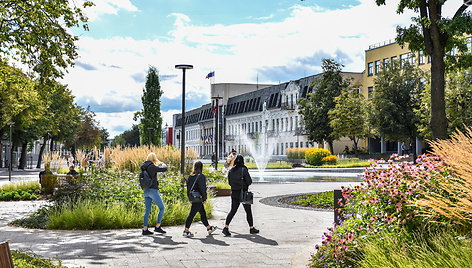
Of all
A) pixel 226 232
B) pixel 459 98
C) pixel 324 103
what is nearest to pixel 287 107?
pixel 324 103

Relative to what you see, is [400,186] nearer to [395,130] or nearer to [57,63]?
[57,63]

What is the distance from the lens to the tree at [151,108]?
83.8 meters

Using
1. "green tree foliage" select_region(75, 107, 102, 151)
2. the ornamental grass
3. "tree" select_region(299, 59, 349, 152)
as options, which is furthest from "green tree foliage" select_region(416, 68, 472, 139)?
"green tree foliage" select_region(75, 107, 102, 151)

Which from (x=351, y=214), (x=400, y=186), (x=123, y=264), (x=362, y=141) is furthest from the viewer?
(x=362, y=141)

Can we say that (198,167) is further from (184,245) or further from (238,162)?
(184,245)

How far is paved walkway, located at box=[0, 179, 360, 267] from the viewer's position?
8.97m

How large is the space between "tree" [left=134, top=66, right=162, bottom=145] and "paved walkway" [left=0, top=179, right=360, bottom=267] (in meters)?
69.6

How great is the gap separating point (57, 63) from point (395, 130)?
134 feet

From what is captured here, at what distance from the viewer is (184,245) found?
10.6 m

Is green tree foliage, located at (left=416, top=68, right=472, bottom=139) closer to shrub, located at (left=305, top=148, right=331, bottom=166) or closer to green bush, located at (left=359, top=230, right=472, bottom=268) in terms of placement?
shrub, located at (left=305, top=148, right=331, bottom=166)

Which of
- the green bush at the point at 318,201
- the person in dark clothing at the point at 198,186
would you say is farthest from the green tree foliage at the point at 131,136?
the person in dark clothing at the point at 198,186

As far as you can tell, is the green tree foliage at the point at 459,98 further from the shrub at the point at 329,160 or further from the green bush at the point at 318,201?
the green bush at the point at 318,201

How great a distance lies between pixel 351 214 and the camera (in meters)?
8.00

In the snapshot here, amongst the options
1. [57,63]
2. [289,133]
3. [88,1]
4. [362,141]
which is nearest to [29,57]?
[57,63]
